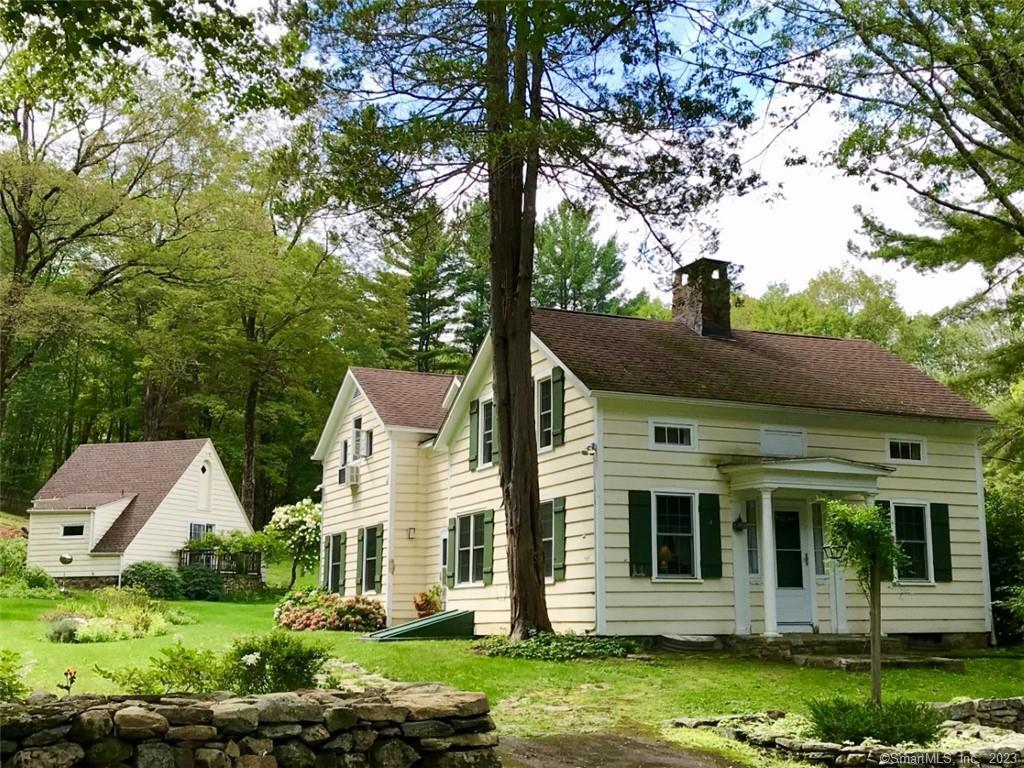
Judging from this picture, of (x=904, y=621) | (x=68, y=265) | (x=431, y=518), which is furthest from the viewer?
(x=68, y=265)

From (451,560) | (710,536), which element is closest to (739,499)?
(710,536)

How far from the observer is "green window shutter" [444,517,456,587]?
2061cm

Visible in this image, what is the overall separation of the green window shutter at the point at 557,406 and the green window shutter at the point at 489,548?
2.64 metres

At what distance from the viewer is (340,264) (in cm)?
3612

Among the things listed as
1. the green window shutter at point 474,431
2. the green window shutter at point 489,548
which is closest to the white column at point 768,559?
the green window shutter at point 489,548

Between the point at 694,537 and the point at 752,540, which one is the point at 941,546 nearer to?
the point at 752,540

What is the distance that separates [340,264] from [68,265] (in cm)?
902

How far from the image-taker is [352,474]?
24484mm

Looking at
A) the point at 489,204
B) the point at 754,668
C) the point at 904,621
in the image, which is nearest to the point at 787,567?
the point at 904,621

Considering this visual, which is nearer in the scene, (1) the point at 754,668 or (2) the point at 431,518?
(1) the point at 754,668

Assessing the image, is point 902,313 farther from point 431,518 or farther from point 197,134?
point 197,134

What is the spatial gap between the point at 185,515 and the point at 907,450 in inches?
865

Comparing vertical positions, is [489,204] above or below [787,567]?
above

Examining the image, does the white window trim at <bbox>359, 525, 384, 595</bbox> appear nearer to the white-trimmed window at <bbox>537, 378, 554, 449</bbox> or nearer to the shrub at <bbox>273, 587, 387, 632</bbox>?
the shrub at <bbox>273, 587, 387, 632</bbox>
